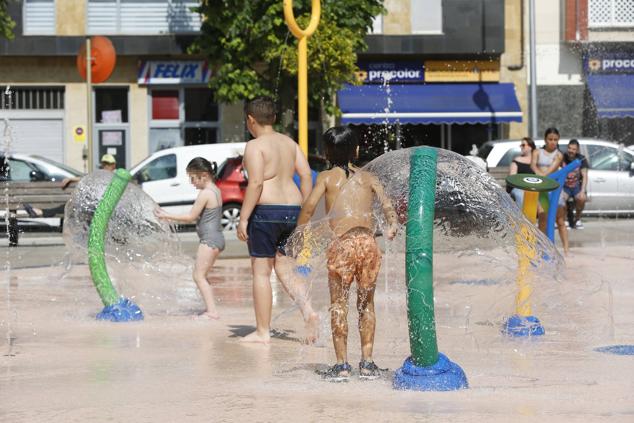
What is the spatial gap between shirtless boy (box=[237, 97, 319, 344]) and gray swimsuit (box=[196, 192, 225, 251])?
1671 millimetres

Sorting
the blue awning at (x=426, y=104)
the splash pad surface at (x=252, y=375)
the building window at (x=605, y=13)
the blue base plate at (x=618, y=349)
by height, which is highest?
the building window at (x=605, y=13)

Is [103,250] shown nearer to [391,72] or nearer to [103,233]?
[103,233]

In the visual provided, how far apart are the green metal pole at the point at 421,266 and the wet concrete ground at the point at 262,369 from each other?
0.27 m

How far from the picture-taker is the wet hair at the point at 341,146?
784 centimetres

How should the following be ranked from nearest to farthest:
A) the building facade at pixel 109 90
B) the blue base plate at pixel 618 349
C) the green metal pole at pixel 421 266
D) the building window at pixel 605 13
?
the green metal pole at pixel 421 266
the blue base plate at pixel 618 349
the building facade at pixel 109 90
the building window at pixel 605 13

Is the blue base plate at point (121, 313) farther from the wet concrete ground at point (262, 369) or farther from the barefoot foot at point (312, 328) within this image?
the barefoot foot at point (312, 328)

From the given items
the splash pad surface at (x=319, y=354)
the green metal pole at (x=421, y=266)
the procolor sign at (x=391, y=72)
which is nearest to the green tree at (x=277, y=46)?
the procolor sign at (x=391, y=72)

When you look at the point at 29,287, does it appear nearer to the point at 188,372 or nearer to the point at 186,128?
the point at 188,372

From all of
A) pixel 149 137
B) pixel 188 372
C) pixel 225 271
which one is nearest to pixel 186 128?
pixel 149 137

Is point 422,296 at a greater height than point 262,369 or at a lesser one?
greater

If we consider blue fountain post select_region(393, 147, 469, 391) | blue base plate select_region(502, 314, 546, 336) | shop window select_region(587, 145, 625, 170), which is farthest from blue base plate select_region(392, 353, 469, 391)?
shop window select_region(587, 145, 625, 170)

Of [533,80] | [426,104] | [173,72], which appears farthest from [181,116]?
[533,80]

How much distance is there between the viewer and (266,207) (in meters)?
9.12

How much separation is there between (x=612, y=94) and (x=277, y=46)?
30.6 ft
